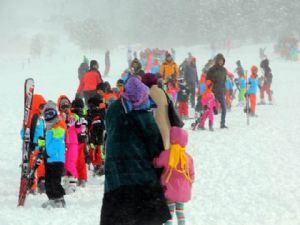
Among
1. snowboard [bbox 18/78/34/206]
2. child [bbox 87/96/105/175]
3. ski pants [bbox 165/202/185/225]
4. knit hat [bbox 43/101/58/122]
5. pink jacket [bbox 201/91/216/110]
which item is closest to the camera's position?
ski pants [bbox 165/202/185/225]

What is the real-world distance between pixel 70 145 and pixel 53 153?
0.90 m

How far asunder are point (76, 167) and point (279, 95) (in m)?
18.7

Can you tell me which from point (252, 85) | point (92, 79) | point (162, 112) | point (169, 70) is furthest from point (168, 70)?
point (162, 112)

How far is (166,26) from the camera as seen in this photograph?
273ft

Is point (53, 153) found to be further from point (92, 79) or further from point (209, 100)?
point (209, 100)

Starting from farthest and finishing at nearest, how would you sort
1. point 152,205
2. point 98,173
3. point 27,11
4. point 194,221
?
point 27,11, point 98,173, point 194,221, point 152,205

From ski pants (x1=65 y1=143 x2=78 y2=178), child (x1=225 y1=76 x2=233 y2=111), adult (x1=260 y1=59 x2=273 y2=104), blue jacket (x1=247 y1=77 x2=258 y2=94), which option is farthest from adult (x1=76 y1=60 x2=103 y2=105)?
adult (x1=260 y1=59 x2=273 y2=104)

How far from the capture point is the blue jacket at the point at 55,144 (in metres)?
7.32

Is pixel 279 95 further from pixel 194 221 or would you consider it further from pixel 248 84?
pixel 194 221

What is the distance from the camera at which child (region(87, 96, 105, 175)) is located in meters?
9.20

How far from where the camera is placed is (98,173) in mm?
9391

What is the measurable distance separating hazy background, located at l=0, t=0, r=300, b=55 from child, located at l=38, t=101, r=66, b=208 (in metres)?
64.3

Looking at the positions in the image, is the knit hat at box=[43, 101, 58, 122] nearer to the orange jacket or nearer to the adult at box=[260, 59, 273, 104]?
the orange jacket

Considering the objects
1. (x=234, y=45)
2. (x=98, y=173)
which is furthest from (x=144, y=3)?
(x=98, y=173)
